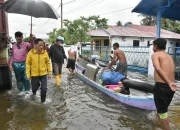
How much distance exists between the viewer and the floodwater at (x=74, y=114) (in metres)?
4.71

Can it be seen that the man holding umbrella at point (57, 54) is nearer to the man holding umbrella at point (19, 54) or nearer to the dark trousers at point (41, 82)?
the man holding umbrella at point (19, 54)

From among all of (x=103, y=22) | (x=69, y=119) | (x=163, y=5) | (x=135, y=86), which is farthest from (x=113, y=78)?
(x=103, y=22)

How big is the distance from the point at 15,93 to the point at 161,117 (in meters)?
4.91

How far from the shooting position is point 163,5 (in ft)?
32.5

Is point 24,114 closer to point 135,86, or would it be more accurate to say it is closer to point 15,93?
point 15,93

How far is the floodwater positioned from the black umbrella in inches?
96.7

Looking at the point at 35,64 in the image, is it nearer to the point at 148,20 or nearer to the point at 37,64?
the point at 37,64

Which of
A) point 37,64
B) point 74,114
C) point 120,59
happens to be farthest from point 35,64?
point 120,59

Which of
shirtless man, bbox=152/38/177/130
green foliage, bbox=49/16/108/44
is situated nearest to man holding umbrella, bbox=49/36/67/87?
shirtless man, bbox=152/38/177/130

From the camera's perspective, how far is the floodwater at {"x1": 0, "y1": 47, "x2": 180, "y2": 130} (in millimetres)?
4711

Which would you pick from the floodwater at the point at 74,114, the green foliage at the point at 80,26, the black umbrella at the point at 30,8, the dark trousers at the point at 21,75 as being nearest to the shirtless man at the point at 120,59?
the floodwater at the point at 74,114

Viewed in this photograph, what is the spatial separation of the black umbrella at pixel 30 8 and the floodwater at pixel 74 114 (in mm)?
2457

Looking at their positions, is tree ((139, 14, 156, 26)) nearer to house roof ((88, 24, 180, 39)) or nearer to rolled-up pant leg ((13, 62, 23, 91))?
house roof ((88, 24, 180, 39))

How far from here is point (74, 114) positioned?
5461 millimetres
